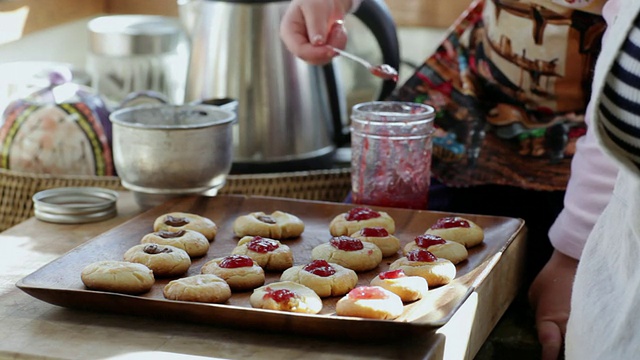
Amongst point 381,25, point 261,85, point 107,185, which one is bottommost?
point 107,185

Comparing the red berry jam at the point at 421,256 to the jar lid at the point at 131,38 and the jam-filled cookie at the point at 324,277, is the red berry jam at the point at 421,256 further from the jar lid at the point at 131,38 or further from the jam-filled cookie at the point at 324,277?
the jar lid at the point at 131,38

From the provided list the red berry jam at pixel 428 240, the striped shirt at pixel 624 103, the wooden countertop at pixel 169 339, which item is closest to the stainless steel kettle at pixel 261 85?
the red berry jam at pixel 428 240

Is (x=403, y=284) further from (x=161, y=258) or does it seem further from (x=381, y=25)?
(x=381, y=25)

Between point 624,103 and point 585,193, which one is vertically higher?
point 624,103

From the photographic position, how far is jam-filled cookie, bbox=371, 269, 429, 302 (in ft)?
2.98

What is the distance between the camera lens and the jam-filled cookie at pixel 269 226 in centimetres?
112

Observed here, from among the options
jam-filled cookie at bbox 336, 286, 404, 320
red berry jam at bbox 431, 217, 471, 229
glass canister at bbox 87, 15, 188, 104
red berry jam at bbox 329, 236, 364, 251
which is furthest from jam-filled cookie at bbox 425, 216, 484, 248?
glass canister at bbox 87, 15, 188, 104

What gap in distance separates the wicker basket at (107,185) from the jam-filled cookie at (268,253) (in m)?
0.39

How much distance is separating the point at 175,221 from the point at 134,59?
745 mm

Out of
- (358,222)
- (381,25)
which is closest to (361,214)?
(358,222)

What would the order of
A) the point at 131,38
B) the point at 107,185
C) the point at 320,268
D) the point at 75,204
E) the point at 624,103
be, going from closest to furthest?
the point at 624,103 < the point at 320,268 < the point at 75,204 < the point at 107,185 < the point at 131,38

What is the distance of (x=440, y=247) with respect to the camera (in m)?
1.03

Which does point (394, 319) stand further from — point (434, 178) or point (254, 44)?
point (254, 44)

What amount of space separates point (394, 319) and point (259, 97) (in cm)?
74
